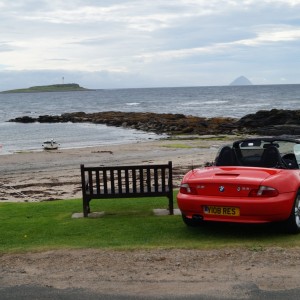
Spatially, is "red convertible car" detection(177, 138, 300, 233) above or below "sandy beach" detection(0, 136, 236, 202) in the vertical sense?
above

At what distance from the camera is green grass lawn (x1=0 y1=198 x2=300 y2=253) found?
7609 millimetres

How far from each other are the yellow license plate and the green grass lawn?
0.39 metres

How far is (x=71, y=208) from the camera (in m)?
10.9

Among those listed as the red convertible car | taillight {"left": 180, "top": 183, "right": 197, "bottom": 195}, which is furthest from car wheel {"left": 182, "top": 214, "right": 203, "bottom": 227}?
taillight {"left": 180, "top": 183, "right": 197, "bottom": 195}

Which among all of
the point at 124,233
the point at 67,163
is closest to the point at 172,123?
the point at 67,163

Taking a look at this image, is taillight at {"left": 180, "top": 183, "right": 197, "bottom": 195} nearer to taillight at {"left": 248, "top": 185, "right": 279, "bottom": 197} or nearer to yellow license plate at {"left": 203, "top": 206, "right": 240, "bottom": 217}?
yellow license plate at {"left": 203, "top": 206, "right": 240, "bottom": 217}

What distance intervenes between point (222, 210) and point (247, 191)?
0.45 meters

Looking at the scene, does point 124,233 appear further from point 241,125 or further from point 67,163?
point 241,125

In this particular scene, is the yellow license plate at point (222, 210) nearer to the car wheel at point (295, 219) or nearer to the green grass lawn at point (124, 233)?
the green grass lawn at point (124, 233)

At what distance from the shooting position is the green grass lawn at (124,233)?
7.61m

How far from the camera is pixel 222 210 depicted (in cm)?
772

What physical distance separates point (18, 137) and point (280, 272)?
4609 centimetres

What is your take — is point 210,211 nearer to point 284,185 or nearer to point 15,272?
point 284,185

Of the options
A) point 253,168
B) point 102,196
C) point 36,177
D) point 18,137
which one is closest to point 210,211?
point 253,168
